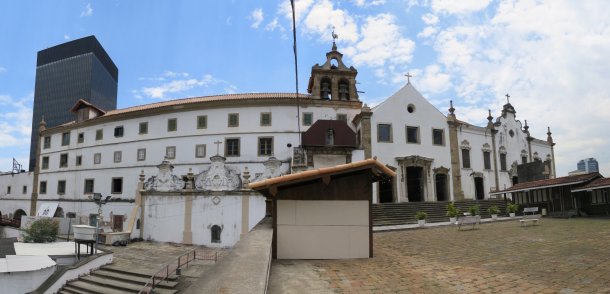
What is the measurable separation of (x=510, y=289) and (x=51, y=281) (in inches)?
711

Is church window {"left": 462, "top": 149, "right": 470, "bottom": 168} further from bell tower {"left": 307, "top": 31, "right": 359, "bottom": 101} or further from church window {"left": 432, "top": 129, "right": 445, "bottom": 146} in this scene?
bell tower {"left": 307, "top": 31, "right": 359, "bottom": 101}

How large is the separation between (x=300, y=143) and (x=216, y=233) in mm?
10728

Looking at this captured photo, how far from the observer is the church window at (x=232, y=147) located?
32312 mm

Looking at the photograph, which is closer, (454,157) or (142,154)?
(454,157)

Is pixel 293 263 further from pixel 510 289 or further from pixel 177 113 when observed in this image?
pixel 177 113

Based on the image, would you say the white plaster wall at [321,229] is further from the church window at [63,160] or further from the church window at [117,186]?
the church window at [63,160]

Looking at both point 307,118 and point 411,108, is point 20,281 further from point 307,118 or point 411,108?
point 411,108

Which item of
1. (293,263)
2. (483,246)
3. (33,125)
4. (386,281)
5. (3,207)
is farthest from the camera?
(33,125)

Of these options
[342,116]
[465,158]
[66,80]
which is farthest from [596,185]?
[66,80]

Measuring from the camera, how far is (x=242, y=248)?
6.46 m

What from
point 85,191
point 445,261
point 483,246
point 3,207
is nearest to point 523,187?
point 483,246

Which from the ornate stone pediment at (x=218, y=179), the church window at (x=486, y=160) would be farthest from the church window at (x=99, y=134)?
the church window at (x=486, y=160)

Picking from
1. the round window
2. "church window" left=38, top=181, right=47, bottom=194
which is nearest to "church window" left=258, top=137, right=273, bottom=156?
the round window

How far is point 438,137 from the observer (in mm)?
32312
